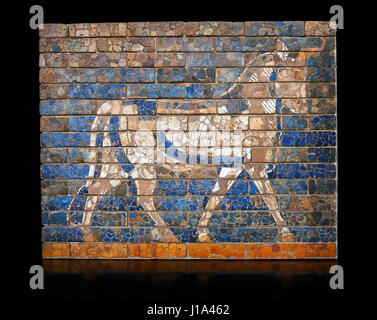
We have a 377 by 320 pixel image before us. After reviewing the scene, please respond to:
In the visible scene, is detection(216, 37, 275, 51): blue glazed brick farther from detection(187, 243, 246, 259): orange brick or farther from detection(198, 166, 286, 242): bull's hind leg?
detection(187, 243, 246, 259): orange brick

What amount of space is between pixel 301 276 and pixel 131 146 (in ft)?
6.50

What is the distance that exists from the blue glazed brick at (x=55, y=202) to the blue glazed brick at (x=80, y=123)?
694 millimetres

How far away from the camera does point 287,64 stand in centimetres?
340

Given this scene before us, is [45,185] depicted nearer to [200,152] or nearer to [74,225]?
[74,225]

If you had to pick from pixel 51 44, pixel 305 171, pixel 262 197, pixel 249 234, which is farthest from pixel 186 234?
pixel 51 44

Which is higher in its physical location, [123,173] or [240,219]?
[123,173]

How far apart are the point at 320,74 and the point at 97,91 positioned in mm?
2202

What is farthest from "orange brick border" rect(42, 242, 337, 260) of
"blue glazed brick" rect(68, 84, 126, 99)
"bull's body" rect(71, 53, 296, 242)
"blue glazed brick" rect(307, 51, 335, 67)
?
"blue glazed brick" rect(307, 51, 335, 67)

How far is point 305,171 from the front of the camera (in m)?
3.41

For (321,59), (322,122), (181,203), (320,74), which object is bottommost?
(181,203)

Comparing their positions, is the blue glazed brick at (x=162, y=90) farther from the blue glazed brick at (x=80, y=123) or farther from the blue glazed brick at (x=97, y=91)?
the blue glazed brick at (x=80, y=123)

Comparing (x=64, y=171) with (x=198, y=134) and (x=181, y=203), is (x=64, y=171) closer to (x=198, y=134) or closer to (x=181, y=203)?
(x=181, y=203)

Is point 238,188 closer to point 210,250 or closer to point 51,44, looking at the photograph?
point 210,250

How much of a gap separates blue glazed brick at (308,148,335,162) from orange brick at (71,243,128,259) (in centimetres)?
204
